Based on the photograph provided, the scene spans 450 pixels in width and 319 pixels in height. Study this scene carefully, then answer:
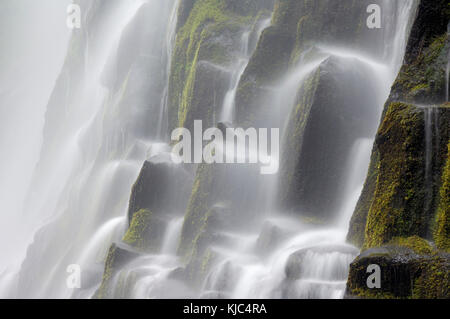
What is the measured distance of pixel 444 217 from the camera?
950 cm

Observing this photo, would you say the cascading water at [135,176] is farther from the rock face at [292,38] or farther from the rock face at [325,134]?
the rock face at [292,38]

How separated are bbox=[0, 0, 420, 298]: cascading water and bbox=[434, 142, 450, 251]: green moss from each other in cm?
253

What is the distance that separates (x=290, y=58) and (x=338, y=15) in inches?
84.2

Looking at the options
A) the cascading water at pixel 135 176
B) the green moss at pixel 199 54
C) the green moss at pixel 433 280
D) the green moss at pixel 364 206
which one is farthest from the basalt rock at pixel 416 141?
the green moss at pixel 199 54

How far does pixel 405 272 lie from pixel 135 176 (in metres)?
20.2

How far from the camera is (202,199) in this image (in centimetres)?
1936

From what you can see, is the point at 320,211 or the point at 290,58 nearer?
the point at 320,211

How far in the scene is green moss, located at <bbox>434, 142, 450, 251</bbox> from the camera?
9.30 metres

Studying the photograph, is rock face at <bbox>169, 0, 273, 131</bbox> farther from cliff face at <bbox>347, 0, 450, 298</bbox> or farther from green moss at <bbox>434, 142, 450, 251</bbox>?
green moss at <bbox>434, 142, 450, 251</bbox>

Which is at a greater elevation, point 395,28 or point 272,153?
point 395,28

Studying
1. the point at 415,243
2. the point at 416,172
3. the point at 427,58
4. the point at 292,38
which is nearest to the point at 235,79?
the point at 292,38
